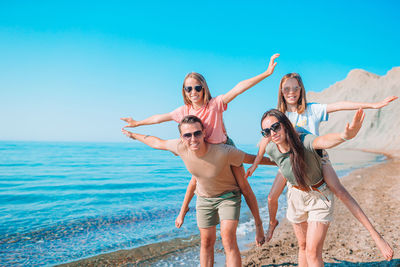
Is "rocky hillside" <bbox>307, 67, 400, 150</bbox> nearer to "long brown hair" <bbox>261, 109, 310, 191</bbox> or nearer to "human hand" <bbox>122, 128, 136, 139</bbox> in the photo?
"long brown hair" <bbox>261, 109, 310, 191</bbox>

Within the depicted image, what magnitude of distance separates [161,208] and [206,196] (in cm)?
657

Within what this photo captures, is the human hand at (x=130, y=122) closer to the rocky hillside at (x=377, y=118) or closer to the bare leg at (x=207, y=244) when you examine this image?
the bare leg at (x=207, y=244)

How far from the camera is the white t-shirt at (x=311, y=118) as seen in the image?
3861mm

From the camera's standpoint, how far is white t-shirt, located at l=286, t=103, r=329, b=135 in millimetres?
3861

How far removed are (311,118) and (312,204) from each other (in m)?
1.20

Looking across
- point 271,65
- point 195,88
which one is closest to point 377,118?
point 271,65

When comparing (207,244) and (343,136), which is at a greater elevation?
(343,136)

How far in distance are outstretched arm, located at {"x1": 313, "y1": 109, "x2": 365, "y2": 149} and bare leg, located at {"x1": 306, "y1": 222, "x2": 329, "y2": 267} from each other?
3.22 ft

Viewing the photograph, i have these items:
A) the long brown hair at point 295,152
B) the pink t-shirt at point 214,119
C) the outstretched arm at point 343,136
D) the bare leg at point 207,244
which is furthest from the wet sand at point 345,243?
the outstretched arm at point 343,136

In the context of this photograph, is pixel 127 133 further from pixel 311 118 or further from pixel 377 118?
pixel 377 118

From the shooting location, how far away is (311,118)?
3.88m

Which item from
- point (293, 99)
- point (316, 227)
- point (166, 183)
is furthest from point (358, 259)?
point (166, 183)

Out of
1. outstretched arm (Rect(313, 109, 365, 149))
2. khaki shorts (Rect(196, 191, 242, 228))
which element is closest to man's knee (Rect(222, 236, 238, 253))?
khaki shorts (Rect(196, 191, 242, 228))

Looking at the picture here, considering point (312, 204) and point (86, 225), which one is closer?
point (312, 204)
